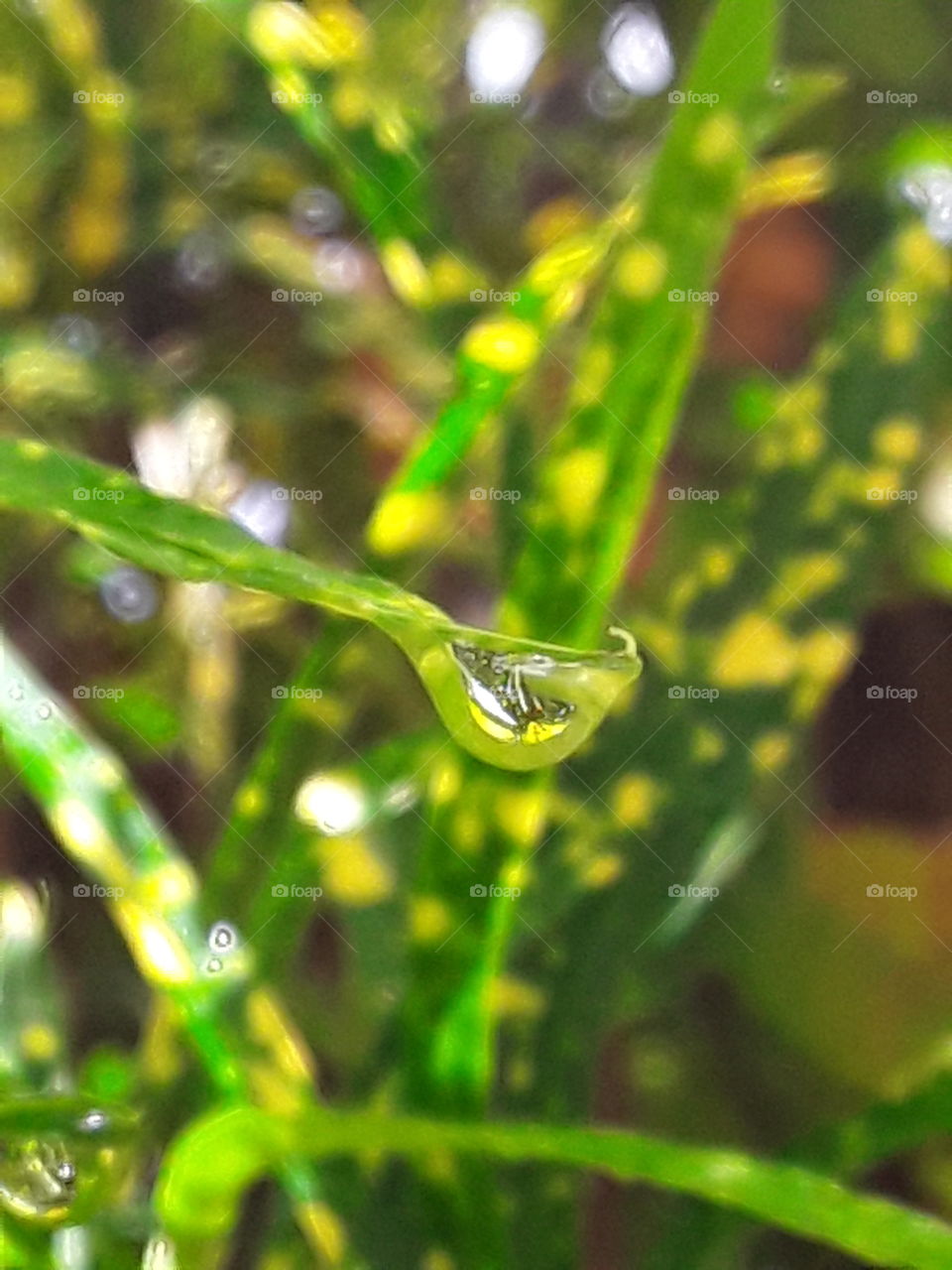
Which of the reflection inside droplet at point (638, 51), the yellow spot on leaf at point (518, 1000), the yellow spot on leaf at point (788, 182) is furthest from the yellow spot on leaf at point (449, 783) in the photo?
the reflection inside droplet at point (638, 51)

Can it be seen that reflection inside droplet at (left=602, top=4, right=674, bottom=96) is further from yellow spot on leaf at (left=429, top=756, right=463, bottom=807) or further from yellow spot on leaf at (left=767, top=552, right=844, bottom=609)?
yellow spot on leaf at (left=429, top=756, right=463, bottom=807)

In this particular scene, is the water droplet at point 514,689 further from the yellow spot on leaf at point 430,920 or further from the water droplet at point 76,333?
the water droplet at point 76,333

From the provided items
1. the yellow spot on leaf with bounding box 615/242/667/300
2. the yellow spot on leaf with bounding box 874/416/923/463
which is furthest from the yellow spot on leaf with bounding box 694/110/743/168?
the yellow spot on leaf with bounding box 874/416/923/463

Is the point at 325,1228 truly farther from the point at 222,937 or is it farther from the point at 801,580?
the point at 801,580

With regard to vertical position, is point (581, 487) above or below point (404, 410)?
below

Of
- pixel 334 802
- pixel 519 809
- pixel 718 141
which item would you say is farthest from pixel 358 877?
pixel 718 141

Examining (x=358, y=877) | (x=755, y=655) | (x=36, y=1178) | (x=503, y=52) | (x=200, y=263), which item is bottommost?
(x=36, y=1178)
